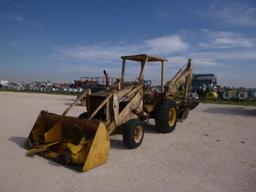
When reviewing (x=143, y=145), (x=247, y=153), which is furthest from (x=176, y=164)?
(x=247, y=153)

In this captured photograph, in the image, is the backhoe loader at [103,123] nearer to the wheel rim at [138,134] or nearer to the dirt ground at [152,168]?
the wheel rim at [138,134]

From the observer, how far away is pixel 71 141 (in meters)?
5.79

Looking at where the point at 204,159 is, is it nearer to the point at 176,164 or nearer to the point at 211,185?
the point at 176,164

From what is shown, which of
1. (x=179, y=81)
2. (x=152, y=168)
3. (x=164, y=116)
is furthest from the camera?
(x=179, y=81)

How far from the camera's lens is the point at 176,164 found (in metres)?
5.27

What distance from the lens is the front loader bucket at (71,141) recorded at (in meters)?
5.00

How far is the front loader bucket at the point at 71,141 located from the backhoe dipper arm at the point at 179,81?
3.67 metres

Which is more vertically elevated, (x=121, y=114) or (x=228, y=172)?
(x=121, y=114)

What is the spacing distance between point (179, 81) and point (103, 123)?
196 inches

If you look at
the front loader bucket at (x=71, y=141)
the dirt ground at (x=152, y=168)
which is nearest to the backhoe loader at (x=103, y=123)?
the front loader bucket at (x=71, y=141)

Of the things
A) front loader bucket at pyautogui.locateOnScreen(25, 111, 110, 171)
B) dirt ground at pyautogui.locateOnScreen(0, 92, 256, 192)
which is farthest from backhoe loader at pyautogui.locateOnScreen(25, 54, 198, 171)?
dirt ground at pyautogui.locateOnScreen(0, 92, 256, 192)

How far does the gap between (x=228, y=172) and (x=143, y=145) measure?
232 centimetres

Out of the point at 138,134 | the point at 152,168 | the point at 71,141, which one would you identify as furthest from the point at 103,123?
the point at 138,134

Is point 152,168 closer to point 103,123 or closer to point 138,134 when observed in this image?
point 103,123
